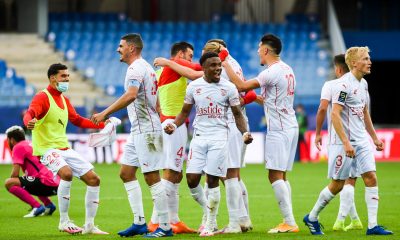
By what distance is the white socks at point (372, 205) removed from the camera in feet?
38.0

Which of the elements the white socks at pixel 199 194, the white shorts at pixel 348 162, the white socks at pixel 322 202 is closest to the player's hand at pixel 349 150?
the white shorts at pixel 348 162

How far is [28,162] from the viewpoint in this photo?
15164mm

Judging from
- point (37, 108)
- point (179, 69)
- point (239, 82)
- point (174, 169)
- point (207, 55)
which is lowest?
point (174, 169)

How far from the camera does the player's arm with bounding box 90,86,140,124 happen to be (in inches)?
440

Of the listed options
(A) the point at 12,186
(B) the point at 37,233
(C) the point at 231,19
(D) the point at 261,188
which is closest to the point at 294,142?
(B) the point at 37,233

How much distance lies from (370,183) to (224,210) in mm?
4369

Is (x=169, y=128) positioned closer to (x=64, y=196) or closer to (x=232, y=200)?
(x=232, y=200)

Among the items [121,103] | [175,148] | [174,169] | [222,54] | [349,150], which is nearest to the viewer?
[121,103]

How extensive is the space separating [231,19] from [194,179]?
99.3ft

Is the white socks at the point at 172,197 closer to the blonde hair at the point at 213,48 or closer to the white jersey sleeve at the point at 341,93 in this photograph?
the blonde hair at the point at 213,48

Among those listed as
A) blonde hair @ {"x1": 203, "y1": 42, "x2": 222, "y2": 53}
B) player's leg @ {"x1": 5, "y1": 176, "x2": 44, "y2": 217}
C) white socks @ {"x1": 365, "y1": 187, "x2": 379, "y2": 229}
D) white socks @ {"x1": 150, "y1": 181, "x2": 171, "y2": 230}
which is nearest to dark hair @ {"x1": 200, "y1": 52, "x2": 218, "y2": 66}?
blonde hair @ {"x1": 203, "y1": 42, "x2": 222, "y2": 53}

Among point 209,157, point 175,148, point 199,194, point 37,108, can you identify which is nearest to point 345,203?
point 199,194

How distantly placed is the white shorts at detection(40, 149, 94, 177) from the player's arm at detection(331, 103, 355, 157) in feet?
9.98

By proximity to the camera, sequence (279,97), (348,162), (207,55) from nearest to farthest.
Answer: (207,55), (348,162), (279,97)
